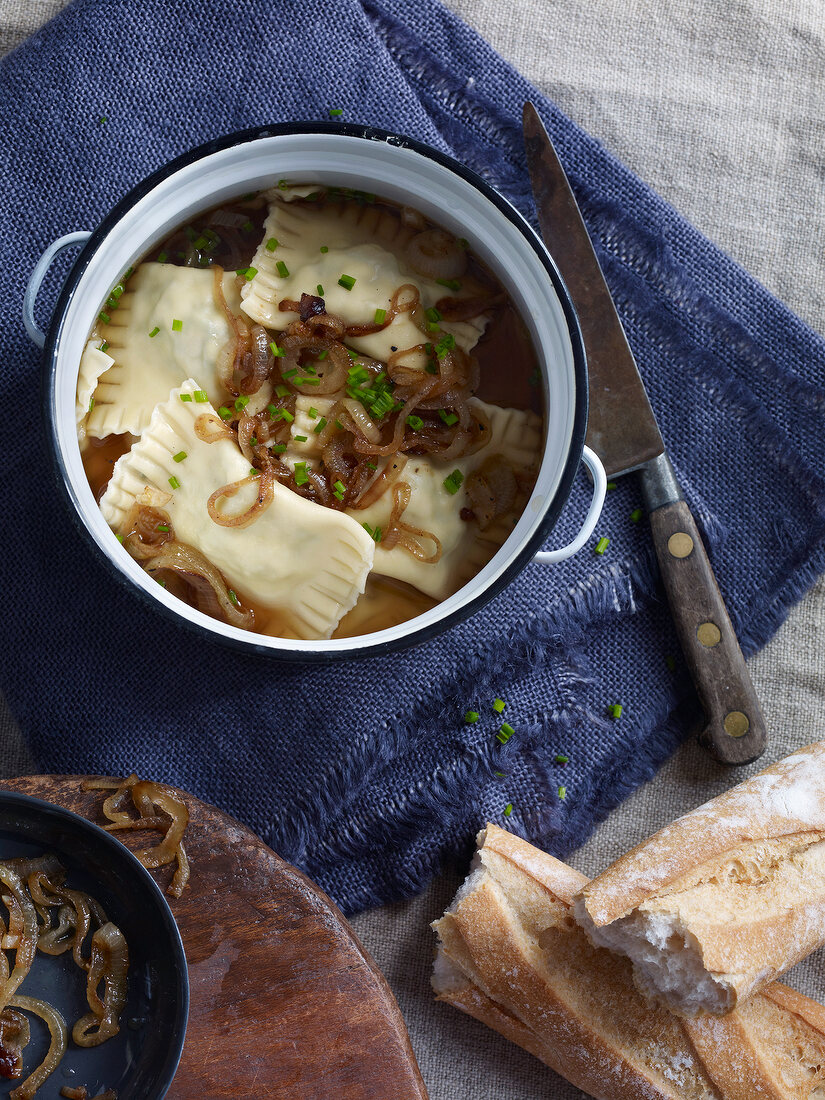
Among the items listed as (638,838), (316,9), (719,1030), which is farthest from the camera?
(638,838)

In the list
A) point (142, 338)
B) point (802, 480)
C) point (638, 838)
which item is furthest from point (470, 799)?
point (142, 338)

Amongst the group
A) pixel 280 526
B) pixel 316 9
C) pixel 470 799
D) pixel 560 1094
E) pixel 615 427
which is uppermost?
pixel 316 9

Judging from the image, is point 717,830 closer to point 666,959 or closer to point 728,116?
point 666,959

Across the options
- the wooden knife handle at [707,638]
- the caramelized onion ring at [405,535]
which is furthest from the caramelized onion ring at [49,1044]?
the wooden knife handle at [707,638]

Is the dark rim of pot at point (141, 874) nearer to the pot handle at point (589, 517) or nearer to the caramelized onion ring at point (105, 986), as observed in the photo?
the caramelized onion ring at point (105, 986)

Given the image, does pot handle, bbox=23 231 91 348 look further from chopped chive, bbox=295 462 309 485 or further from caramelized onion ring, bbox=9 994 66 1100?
caramelized onion ring, bbox=9 994 66 1100

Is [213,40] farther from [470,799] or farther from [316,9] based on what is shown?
[470,799]
